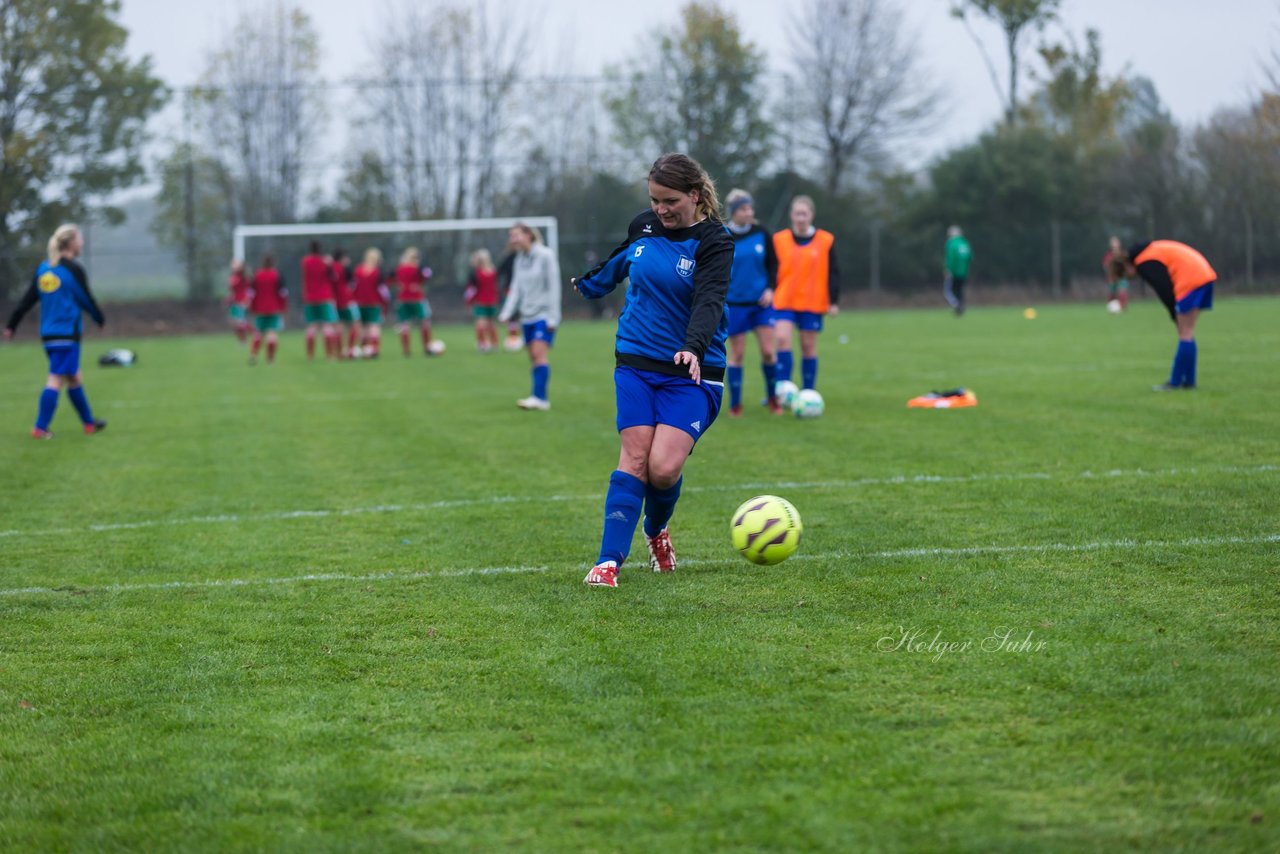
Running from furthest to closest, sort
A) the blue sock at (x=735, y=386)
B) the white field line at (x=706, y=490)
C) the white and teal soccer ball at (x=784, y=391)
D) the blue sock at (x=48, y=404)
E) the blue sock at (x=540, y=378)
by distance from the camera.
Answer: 1. the blue sock at (x=540, y=378)
2. the blue sock at (x=735, y=386)
3. the white and teal soccer ball at (x=784, y=391)
4. the blue sock at (x=48, y=404)
5. the white field line at (x=706, y=490)

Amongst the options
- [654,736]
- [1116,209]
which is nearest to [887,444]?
[654,736]

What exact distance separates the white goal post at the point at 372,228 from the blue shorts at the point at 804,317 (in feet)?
79.0

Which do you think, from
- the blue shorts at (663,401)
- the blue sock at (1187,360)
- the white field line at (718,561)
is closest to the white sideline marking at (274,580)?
the white field line at (718,561)

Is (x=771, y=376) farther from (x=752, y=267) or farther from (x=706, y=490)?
(x=706, y=490)

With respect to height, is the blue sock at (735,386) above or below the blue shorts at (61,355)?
below

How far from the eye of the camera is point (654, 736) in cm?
390

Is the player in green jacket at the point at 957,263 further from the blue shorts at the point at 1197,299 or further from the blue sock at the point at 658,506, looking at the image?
the blue sock at the point at 658,506

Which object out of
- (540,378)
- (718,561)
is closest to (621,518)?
(718,561)

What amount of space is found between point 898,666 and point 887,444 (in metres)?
6.09

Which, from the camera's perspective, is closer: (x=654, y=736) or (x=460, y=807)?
(x=460, y=807)

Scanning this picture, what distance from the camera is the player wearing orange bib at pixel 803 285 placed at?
43.2 feet

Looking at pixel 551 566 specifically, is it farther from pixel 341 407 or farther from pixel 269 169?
pixel 269 169

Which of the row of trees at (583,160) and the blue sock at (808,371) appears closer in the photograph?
the blue sock at (808,371)

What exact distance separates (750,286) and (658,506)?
22.5ft
